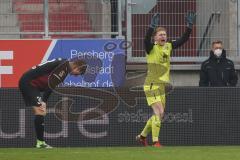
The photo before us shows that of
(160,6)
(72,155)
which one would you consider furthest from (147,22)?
(72,155)

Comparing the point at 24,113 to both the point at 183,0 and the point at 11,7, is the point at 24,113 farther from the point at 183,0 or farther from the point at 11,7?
the point at 183,0

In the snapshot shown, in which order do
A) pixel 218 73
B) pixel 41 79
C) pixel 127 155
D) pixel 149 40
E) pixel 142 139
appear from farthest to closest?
pixel 218 73 < pixel 142 139 < pixel 149 40 < pixel 41 79 < pixel 127 155

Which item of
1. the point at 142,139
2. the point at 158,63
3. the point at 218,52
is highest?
the point at 218,52

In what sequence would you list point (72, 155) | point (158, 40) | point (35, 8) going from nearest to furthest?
point (72, 155)
point (158, 40)
point (35, 8)

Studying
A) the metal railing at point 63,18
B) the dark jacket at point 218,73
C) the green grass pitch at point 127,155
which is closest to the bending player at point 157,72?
the green grass pitch at point 127,155

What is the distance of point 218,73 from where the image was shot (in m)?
15.8

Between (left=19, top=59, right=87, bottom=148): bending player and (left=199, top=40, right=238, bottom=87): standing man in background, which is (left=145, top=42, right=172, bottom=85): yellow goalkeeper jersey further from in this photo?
(left=199, top=40, right=238, bottom=87): standing man in background

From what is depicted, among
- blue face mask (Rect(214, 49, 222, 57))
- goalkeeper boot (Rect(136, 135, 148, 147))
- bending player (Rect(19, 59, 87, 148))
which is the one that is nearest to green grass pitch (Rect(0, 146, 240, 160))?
bending player (Rect(19, 59, 87, 148))

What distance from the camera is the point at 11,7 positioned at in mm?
16984

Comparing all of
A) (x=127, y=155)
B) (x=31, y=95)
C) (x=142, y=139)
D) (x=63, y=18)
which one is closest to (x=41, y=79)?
(x=31, y=95)

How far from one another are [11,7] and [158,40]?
4982 millimetres

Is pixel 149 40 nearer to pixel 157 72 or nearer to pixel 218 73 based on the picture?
pixel 157 72

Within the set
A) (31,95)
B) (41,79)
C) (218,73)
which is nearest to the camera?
(31,95)

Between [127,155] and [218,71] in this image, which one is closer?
[127,155]
